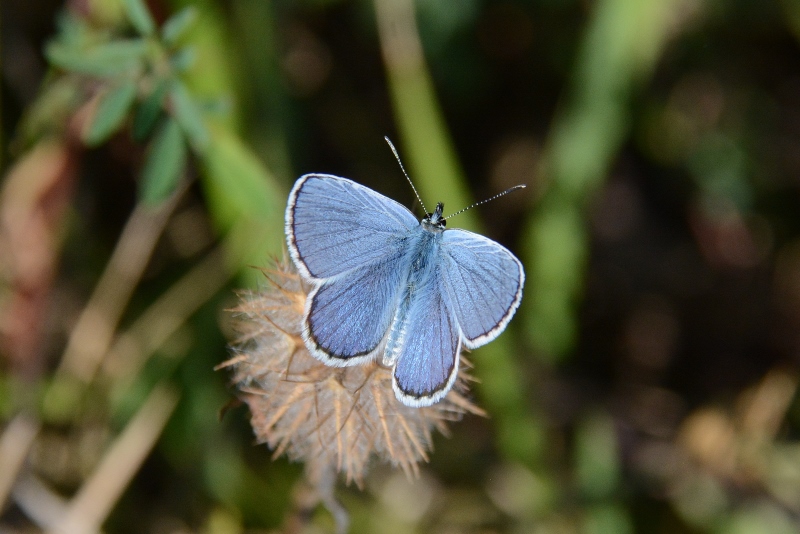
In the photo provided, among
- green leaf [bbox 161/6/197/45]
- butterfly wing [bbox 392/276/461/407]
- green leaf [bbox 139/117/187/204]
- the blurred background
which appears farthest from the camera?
the blurred background

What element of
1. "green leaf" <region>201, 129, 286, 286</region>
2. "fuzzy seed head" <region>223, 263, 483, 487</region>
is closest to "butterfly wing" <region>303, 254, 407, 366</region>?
"fuzzy seed head" <region>223, 263, 483, 487</region>

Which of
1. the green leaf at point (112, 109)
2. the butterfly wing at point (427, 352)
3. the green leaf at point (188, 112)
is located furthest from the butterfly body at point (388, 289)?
the green leaf at point (112, 109)

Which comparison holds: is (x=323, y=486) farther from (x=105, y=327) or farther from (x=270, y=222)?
(x=105, y=327)

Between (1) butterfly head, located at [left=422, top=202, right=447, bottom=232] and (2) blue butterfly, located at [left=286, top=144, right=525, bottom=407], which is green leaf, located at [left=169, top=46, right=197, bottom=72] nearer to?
(2) blue butterfly, located at [left=286, top=144, right=525, bottom=407]

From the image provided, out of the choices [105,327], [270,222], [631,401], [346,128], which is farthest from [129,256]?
[631,401]

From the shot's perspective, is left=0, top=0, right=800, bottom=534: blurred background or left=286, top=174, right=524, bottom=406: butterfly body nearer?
left=286, top=174, right=524, bottom=406: butterfly body

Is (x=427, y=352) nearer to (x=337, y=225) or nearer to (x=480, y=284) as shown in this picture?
(x=480, y=284)
